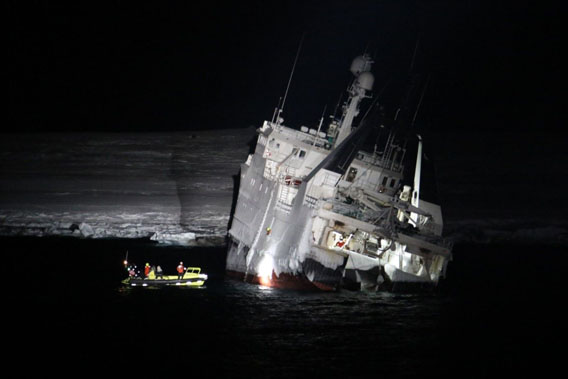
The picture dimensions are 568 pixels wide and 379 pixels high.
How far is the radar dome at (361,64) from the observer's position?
44.2 meters

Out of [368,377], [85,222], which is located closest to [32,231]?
[85,222]

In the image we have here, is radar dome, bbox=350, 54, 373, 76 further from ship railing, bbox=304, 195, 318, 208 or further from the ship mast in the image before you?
ship railing, bbox=304, 195, 318, 208

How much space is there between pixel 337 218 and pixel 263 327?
6.74 m

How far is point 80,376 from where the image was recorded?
23.5 metres

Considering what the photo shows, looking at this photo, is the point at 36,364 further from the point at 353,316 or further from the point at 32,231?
the point at 32,231

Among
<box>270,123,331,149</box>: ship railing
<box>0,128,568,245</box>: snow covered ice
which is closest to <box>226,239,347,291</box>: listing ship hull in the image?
<box>270,123,331,149</box>: ship railing

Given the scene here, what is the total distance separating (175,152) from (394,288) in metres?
43.9

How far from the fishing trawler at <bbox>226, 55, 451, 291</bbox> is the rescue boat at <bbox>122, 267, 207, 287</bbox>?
126 inches

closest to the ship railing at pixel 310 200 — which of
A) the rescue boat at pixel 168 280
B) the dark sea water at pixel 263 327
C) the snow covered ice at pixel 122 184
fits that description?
the dark sea water at pixel 263 327

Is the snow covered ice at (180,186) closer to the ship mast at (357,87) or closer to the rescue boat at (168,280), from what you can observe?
the ship mast at (357,87)

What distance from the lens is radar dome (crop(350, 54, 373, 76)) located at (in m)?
44.2

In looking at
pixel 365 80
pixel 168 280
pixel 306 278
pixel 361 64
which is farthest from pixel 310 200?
pixel 361 64

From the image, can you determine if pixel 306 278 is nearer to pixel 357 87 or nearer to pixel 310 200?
pixel 310 200

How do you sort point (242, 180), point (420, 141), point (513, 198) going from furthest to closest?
point (513, 198) < point (242, 180) < point (420, 141)
